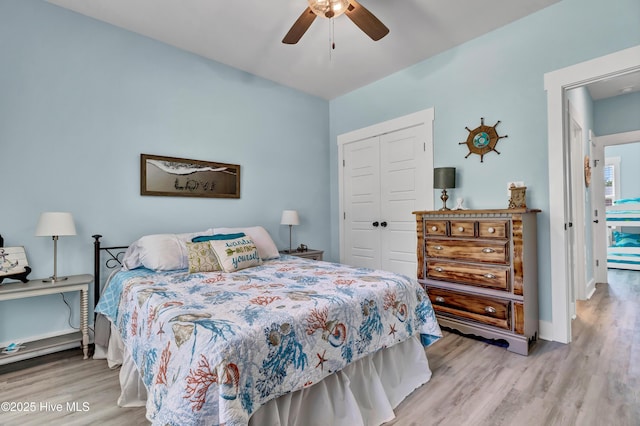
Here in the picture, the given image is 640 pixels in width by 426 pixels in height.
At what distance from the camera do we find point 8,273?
7.48 ft

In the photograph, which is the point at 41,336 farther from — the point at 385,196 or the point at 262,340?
the point at 385,196

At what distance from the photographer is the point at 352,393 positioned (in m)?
1.65

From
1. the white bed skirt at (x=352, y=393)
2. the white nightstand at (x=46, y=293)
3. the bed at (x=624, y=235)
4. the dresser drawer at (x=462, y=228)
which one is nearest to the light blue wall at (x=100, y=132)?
the white nightstand at (x=46, y=293)

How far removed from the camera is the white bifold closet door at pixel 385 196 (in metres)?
3.65

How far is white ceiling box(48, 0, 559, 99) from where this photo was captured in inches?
103

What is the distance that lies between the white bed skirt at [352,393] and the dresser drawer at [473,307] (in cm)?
90

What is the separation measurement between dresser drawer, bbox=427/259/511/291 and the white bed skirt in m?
0.96

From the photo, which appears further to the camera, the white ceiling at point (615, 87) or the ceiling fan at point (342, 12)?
the white ceiling at point (615, 87)

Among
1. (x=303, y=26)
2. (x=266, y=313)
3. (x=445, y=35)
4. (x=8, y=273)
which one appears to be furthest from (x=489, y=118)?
(x=8, y=273)

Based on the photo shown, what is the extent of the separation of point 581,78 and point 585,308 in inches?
101

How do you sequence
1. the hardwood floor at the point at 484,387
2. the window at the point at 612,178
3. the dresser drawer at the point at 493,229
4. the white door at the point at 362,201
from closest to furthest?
1. the hardwood floor at the point at 484,387
2. the dresser drawer at the point at 493,229
3. the white door at the point at 362,201
4. the window at the point at 612,178

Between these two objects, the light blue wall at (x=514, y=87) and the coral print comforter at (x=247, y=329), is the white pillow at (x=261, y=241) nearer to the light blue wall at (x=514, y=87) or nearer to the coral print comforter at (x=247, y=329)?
the coral print comforter at (x=247, y=329)

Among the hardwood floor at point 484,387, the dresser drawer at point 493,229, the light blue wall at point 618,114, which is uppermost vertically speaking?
the light blue wall at point 618,114

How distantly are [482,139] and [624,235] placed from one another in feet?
19.1
